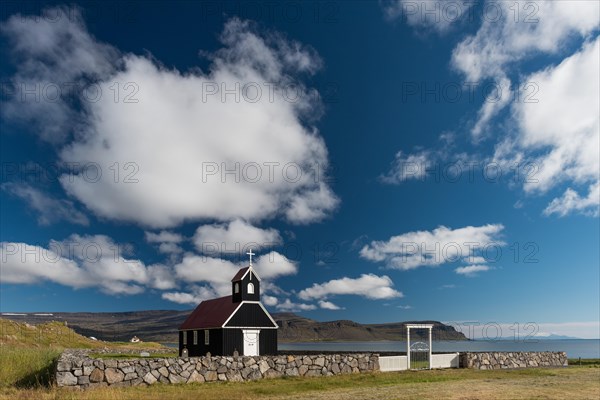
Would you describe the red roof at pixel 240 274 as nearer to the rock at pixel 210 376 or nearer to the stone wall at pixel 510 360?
the rock at pixel 210 376

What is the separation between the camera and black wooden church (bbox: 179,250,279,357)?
4253 centimetres

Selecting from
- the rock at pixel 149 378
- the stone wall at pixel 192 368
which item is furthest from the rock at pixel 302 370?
the rock at pixel 149 378

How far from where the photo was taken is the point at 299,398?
20.7 metres

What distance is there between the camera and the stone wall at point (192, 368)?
2344 cm

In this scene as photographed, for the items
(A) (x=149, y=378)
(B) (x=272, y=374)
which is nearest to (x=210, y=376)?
(A) (x=149, y=378)

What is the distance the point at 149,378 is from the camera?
25.2 meters

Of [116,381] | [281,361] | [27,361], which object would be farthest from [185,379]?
[27,361]

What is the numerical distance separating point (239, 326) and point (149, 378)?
18.0 metres

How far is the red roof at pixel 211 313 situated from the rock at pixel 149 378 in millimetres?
17261

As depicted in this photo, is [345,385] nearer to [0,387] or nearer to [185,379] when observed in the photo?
[185,379]

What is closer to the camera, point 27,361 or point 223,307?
point 27,361

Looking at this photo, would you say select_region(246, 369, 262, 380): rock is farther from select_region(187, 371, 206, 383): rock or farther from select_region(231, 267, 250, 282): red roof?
select_region(231, 267, 250, 282): red roof

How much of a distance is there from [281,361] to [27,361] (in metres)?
14.6

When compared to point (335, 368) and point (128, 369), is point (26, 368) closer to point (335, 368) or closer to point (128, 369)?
point (128, 369)
